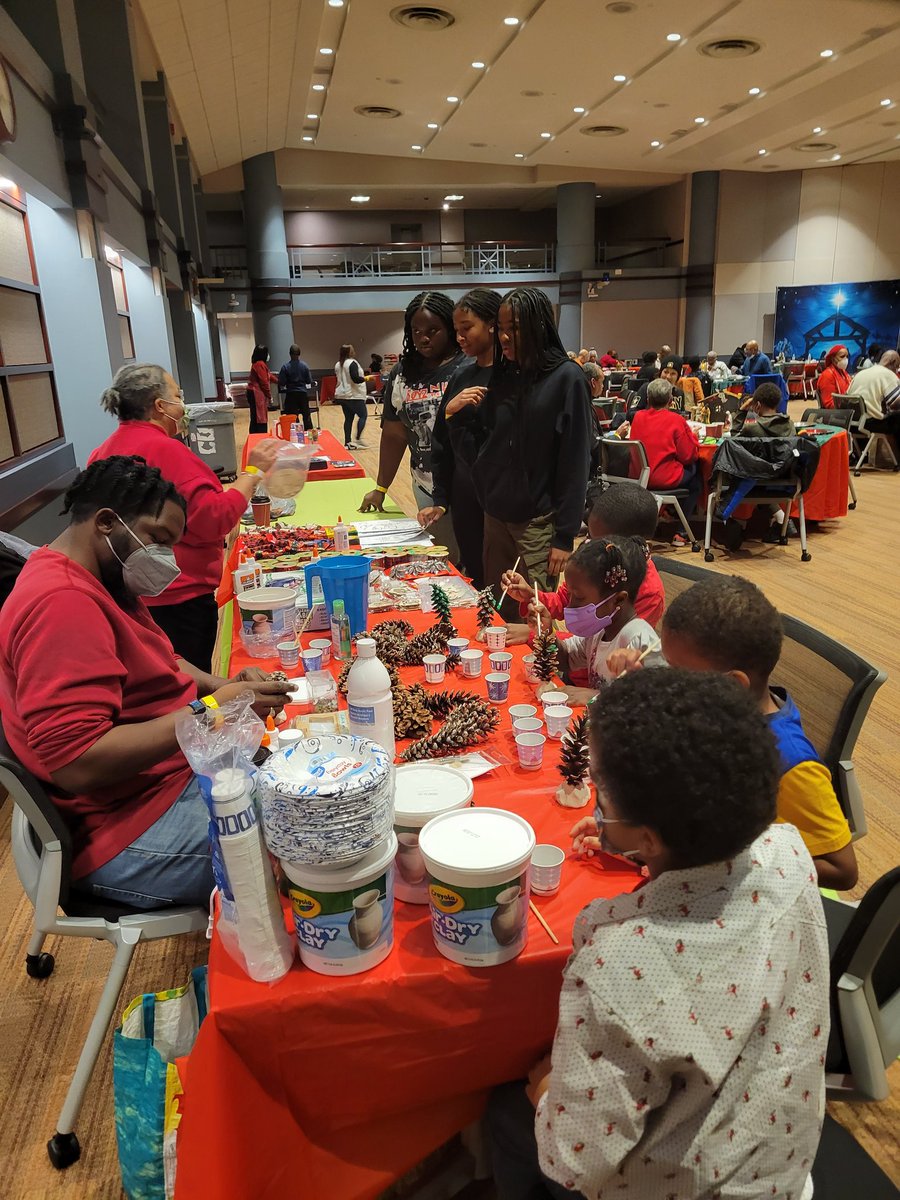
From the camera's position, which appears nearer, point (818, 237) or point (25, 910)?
point (25, 910)

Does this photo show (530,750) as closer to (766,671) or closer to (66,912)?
(766,671)

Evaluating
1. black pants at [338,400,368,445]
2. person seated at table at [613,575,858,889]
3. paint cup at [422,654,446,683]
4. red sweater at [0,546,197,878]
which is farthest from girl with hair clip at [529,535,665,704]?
black pants at [338,400,368,445]

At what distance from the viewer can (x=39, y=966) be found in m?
2.11

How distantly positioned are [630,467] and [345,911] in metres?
5.37

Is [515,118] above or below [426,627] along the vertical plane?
above

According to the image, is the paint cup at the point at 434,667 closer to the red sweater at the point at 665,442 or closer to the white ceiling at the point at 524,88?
the red sweater at the point at 665,442

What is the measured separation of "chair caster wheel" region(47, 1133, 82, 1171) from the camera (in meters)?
1.59

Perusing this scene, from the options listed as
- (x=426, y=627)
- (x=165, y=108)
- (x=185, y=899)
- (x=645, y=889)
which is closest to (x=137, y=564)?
(x=185, y=899)

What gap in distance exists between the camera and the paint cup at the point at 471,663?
1.97m

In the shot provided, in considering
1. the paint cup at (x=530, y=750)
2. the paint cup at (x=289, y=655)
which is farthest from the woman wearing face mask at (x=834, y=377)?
the paint cup at (x=530, y=750)

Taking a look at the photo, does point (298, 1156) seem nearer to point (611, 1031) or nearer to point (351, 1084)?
point (351, 1084)

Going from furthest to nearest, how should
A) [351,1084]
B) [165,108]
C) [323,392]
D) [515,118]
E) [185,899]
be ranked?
1. [323,392]
2. [515,118]
3. [165,108]
4. [185,899]
5. [351,1084]

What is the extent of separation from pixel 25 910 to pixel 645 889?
2274 millimetres

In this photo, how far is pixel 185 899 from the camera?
155 cm
